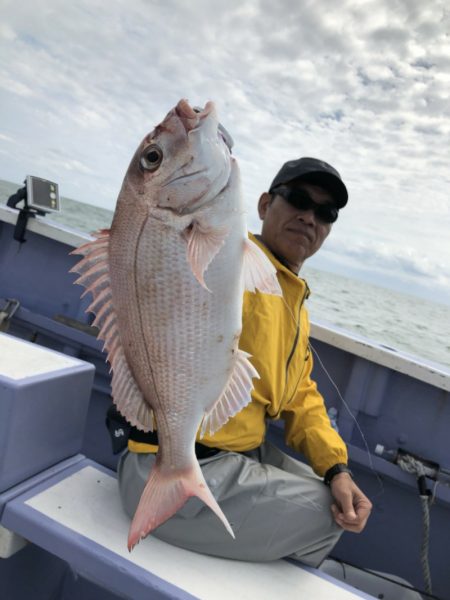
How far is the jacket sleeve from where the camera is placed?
6.63 feet

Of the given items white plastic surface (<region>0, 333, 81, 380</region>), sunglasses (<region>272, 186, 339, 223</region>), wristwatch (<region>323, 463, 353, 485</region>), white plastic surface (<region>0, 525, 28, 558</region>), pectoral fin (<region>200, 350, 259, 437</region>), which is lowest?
white plastic surface (<region>0, 525, 28, 558</region>)

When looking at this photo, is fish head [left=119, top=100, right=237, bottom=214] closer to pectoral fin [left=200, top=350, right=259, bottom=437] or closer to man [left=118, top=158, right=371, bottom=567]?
pectoral fin [left=200, top=350, right=259, bottom=437]

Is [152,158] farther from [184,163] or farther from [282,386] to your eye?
[282,386]

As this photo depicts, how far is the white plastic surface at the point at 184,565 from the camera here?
1491 millimetres

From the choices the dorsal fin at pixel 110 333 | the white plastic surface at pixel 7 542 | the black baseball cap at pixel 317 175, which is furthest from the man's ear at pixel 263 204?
the white plastic surface at pixel 7 542

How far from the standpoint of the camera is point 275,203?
216 centimetres

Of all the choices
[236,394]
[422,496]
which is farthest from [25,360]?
[422,496]

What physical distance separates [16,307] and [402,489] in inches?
122

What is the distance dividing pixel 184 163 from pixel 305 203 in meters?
0.95

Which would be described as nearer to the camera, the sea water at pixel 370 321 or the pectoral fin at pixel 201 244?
the pectoral fin at pixel 201 244

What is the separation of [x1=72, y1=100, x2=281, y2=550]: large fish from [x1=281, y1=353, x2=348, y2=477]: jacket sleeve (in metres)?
0.87

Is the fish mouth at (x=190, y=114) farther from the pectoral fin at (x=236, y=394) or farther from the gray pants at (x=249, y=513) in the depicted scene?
the gray pants at (x=249, y=513)

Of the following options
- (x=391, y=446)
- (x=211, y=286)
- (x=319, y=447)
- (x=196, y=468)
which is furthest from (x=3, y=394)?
(x=391, y=446)

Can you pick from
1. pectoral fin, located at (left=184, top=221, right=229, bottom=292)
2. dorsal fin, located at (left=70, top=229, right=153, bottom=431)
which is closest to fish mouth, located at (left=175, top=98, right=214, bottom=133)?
pectoral fin, located at (left=184, top=221, right=229, bottom=292)
